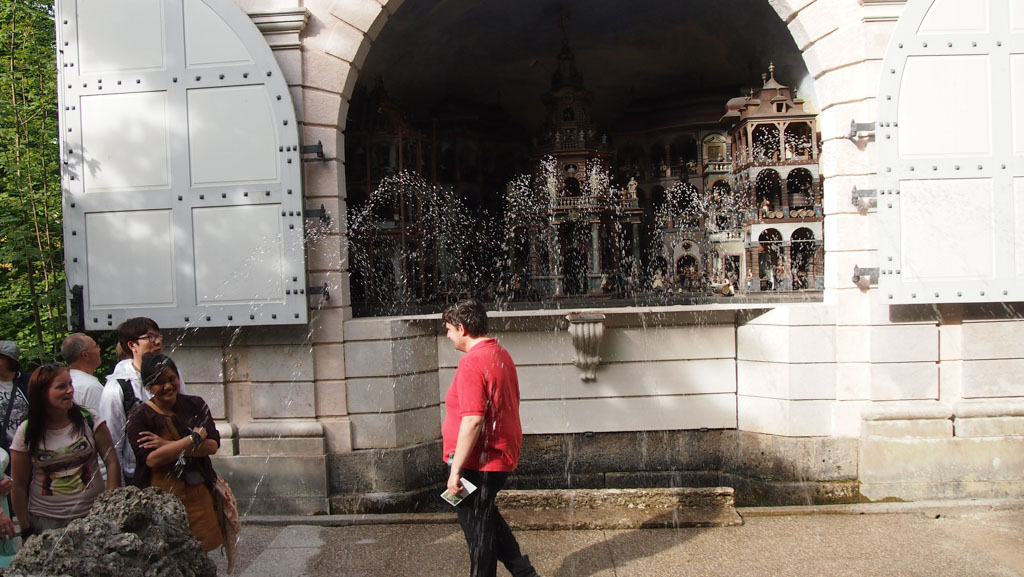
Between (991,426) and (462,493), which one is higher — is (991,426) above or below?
below

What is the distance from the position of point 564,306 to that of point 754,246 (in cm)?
237

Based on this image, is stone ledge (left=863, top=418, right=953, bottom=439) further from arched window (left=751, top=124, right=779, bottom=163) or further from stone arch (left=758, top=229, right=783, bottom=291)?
arched window (left=751, top=124, right=779, bottom=163)

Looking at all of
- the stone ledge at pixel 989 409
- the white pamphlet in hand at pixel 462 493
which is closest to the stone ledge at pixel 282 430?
the white pamphlet in hand at pixel 462 493

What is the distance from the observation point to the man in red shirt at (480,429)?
3.12 m

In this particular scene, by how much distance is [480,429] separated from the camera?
3.13 meters

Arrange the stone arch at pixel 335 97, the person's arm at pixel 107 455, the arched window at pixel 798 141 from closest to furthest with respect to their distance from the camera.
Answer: the person's arm at pixel 107 455, the stone arch at pixel 335 97, the arched window at pixel 798 141

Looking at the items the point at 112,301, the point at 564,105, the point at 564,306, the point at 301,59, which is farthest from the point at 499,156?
the point at 112,301

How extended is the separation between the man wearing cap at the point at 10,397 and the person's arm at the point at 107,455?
0.76 metres

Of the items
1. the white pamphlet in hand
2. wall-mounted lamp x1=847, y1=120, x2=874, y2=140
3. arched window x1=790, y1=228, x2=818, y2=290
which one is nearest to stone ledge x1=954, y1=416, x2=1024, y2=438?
wall-mounted lamp x1=847, y1=120, x2=874, y2=140

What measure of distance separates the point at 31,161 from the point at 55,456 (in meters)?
6.62

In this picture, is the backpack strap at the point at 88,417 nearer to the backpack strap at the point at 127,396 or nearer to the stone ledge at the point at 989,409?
the backpack strap at the point at 127,396

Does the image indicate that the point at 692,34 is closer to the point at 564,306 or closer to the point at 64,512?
the point at 564,306

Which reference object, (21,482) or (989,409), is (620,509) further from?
Result: (21,482)

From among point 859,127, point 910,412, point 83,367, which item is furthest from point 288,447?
point 859,127
